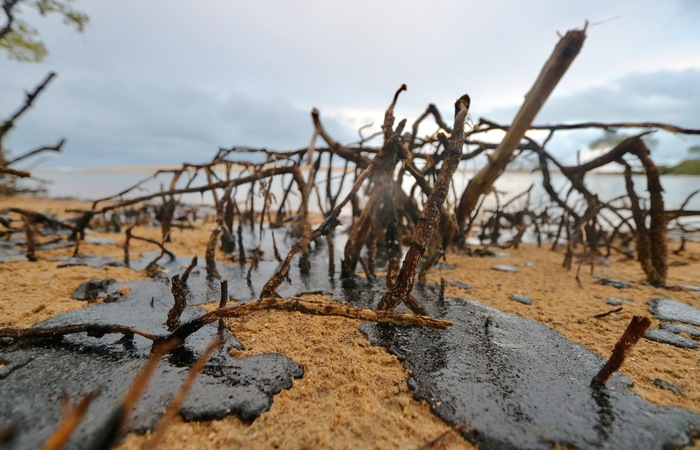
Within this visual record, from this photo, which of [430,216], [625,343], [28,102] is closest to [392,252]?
[430,216]

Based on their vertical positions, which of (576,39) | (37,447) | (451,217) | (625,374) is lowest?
(37,447)

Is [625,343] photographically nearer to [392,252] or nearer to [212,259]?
[392,252]

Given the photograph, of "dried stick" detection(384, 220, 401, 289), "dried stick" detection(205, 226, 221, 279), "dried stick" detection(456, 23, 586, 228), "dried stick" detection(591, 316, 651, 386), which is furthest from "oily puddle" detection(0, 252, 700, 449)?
"dried stick" detection(456, 23, 586, 228)

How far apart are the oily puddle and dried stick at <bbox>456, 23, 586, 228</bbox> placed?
1.63 meters

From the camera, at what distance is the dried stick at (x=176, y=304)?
5.29 ft

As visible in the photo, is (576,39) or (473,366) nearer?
(473,366)

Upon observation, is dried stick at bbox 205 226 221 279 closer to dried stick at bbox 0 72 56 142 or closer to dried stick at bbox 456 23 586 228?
dried stick at bbox 0 72 56 142

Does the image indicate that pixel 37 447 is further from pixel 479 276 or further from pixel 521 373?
pixel 479 276

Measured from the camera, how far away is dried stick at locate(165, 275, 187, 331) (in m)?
1.61

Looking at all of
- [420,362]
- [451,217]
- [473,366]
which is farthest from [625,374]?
[451,217]

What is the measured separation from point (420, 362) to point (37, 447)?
1.44m

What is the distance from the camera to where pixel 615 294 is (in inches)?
109

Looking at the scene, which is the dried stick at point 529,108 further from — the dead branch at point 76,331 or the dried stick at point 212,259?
the dead branch at point 76,331

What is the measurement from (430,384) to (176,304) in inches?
53.1
